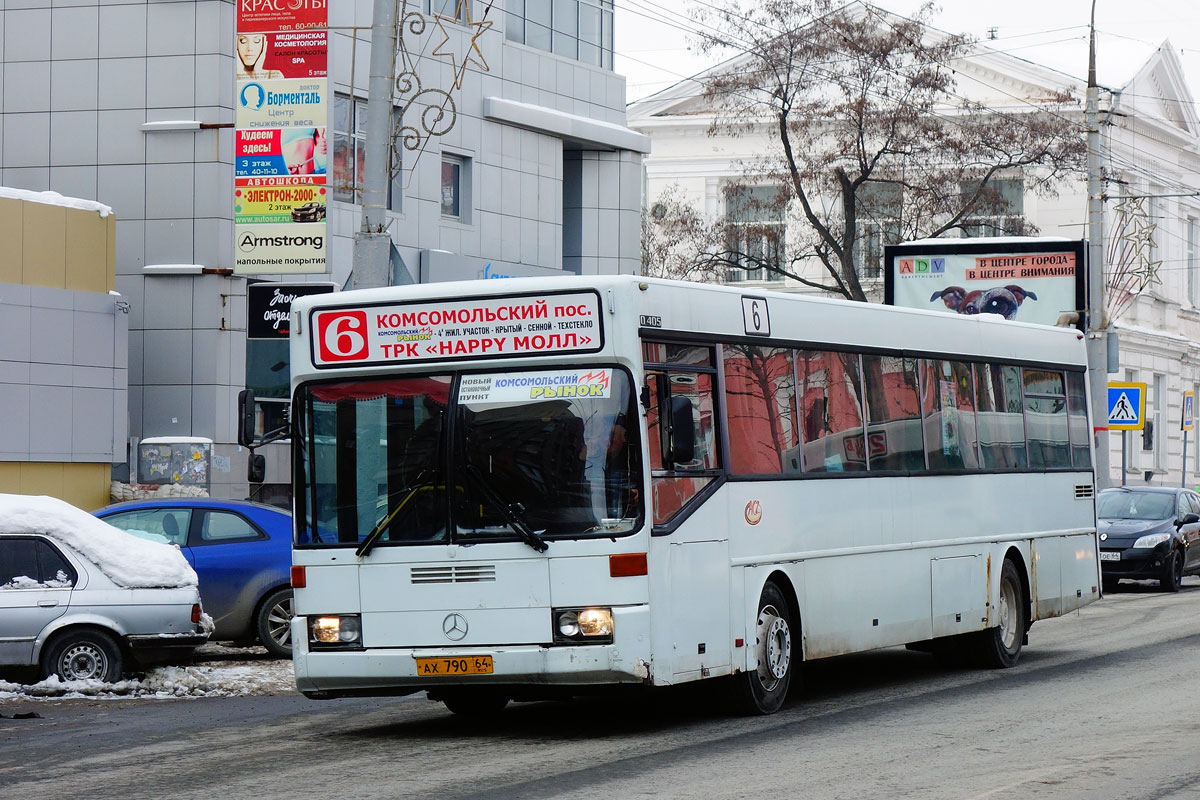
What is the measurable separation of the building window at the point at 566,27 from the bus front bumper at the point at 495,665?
825 inches

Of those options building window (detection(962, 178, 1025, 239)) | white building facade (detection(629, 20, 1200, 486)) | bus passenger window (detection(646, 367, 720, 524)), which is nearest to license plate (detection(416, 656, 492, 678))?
bus passenger window (detection(646, 367, 720, 524))

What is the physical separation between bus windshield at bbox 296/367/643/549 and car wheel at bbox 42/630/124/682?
356 centimetres

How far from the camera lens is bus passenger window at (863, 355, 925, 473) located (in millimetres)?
14125

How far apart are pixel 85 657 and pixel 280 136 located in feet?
30.7

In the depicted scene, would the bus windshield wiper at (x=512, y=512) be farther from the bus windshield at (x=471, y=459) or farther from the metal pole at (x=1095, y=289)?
the metal pole at (x=1095, y=289)

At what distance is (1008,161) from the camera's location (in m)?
Answer: 40.4

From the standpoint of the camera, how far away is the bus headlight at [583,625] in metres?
11.0

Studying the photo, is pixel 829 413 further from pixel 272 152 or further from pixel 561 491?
pixel 272 152

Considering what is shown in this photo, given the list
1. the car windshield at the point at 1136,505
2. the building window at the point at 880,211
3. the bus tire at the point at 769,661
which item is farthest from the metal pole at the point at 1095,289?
the bus tire at the point at 769,661

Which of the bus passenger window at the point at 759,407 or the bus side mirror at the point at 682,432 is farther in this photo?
the bus passenger window at the point at 759,407

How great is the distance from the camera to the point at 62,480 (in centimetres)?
2386

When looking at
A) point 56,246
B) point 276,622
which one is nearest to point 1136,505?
point 276,622

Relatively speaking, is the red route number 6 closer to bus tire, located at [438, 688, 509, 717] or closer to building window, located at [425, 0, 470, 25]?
bus tire, located at [438, 688, 509, 717]

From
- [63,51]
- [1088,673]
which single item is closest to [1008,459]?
[1088,673]
